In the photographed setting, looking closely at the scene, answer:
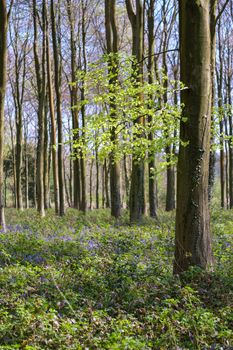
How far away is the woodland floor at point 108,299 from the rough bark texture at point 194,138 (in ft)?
1.79

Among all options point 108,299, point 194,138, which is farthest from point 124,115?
point 108,299

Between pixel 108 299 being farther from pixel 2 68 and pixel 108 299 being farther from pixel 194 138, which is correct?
pixel 2 68

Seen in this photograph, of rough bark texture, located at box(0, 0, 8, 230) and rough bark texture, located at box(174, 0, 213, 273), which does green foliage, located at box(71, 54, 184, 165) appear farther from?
rough bark texture, located at box(0, 0, 8, 230)

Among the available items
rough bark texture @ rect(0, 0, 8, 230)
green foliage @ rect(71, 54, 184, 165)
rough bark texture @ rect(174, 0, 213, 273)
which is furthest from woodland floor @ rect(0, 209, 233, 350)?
green foliage @ rect(71, 54, 184, 165)

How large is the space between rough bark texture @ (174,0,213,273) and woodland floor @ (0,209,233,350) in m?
0.55

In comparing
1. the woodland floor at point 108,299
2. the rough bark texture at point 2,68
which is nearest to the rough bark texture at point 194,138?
the woodland floor at point 108,299

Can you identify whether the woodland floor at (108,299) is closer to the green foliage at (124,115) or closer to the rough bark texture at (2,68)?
the rough bark texture at (2,68)

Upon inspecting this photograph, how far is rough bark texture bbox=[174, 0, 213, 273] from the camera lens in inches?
258

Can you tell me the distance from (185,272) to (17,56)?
20.7m

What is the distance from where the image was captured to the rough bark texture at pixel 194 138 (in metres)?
6.56

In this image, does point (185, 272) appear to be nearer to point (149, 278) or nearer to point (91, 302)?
point (149, 278)

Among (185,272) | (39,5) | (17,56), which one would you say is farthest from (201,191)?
(17,56)

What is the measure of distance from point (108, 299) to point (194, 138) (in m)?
3.01

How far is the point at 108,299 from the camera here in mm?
5863
